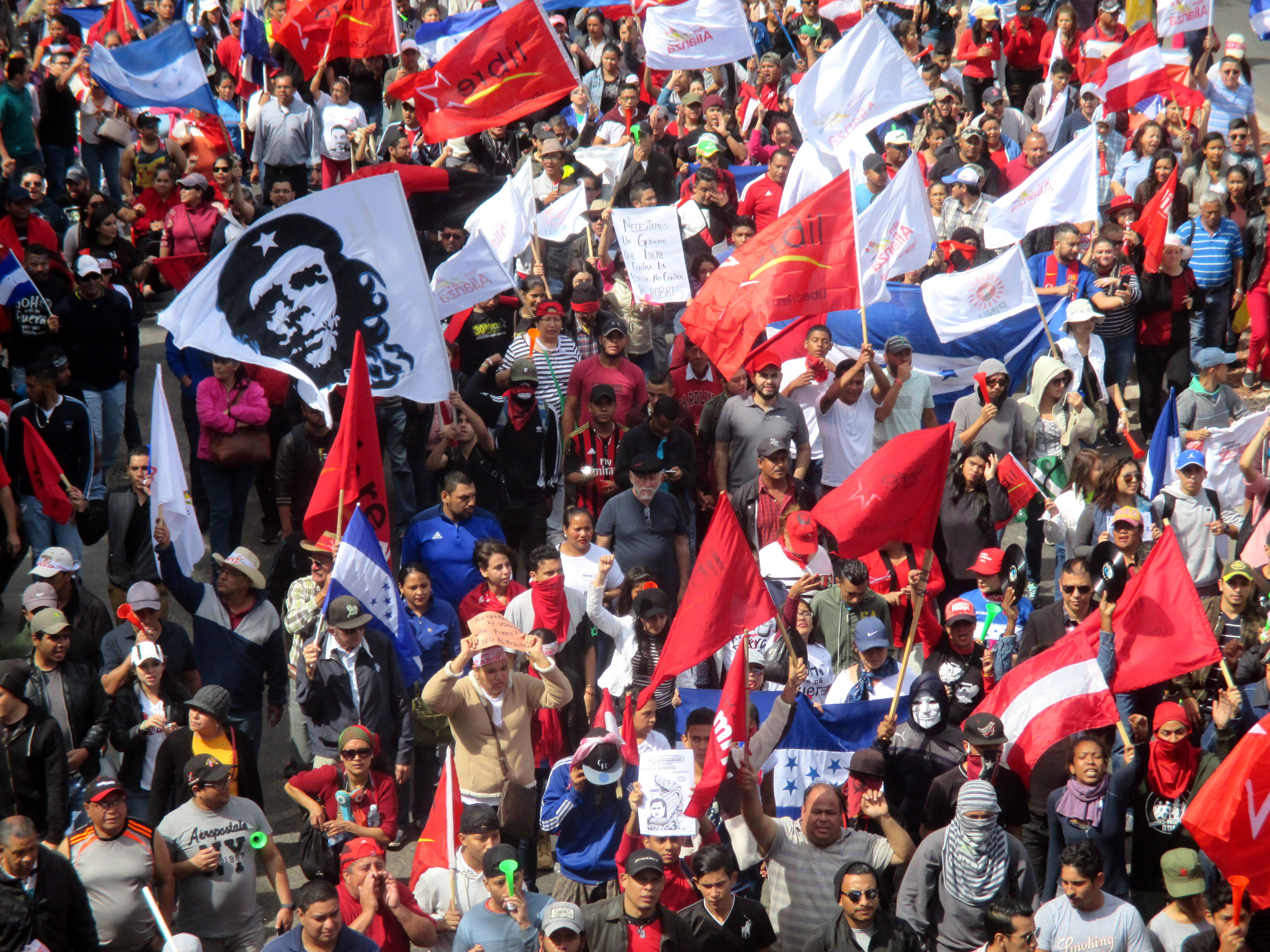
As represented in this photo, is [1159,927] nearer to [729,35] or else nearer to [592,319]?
[592,319]

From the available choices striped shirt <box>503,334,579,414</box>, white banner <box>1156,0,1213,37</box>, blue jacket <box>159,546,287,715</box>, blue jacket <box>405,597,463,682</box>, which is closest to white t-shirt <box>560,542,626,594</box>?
blue jacket <box>405,597,463,682</box>

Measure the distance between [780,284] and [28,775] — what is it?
5.34 m

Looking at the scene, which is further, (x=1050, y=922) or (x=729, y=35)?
(x=729, y=35)

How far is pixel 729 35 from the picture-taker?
16359 mm

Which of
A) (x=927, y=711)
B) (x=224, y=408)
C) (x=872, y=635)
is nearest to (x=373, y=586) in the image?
(x=872, y=635)

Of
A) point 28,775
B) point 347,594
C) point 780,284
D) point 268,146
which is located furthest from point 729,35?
point 28,775

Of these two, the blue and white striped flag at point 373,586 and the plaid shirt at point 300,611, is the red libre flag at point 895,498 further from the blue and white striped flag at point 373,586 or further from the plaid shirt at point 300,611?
the plaid shirt at point 300,611

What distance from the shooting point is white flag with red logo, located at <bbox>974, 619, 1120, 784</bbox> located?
830cm

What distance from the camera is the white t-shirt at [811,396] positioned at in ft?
36.9

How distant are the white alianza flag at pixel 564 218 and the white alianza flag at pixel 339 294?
3880 millimetres

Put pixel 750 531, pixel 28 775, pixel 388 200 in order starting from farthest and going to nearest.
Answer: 1. pixel 750 531
2. pixel 388 200
3. pixel 28 775

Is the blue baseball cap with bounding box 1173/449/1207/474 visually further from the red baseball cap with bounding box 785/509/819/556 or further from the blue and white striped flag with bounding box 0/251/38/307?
the blue and white striped flag with bounding box 0/251/38/307

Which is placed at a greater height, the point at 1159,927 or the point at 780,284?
the point at 780,284

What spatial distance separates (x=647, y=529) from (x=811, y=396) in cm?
185
